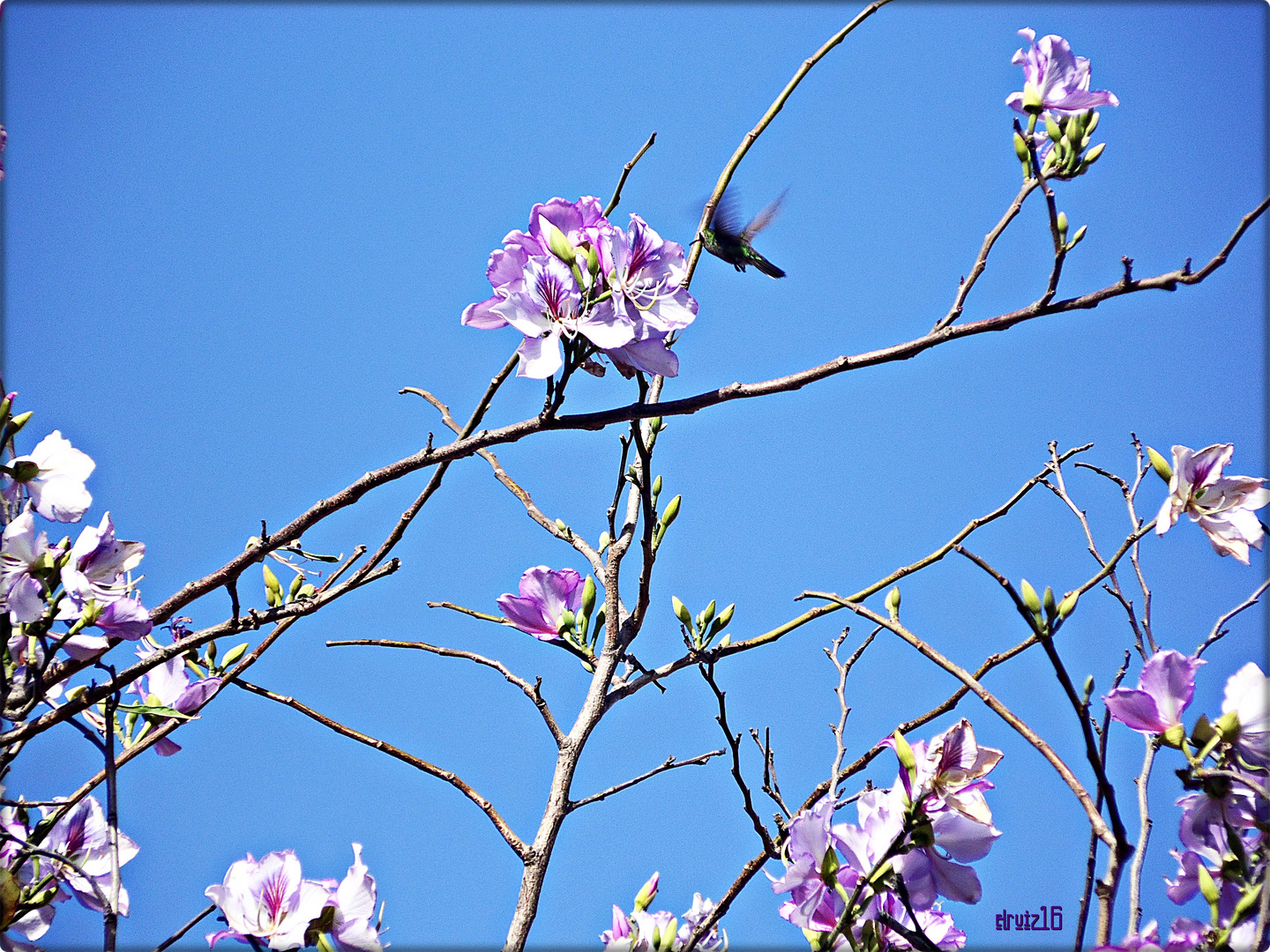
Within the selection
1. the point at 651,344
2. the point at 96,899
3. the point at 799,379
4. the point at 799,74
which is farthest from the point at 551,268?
the point at 96,899

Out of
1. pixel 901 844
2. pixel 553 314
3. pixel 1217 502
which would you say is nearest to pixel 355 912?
pixel 901 844

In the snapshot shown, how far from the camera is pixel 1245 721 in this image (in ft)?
4.17

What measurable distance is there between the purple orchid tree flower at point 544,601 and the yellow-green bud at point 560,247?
583 mm

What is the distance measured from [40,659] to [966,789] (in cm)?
136

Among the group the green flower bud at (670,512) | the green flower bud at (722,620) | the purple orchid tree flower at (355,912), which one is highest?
the green flower bud at (670,512)

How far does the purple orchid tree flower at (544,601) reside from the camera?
1735 millimetres

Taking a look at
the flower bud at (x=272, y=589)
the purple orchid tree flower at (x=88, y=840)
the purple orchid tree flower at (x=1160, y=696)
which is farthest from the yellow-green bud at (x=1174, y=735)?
the purple orchid tree flower at (x=88, y=840)

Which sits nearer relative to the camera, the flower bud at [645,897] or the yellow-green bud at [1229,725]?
the yellow-green bud at [1229,725]

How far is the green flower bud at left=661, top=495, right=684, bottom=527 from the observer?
1.75 metres

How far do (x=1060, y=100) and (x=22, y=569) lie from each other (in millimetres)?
1682

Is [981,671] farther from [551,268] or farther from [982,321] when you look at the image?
[551,268]

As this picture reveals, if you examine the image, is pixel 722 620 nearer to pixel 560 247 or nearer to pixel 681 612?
pixel 681 612

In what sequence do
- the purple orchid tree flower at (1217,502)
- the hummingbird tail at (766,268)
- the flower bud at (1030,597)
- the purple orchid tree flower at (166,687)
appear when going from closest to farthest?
the flower bud at (1030,597) → the purple orchid tree flower at (1217,502) → the purple orchid tree flower at (166,687) → the hummingbird tail at (766,268)

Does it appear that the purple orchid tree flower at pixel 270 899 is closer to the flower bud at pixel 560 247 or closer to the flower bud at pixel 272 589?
the flower bud at pixel 272 589
